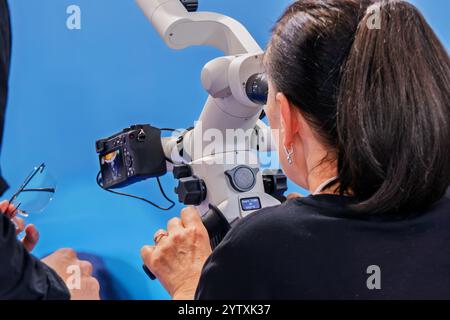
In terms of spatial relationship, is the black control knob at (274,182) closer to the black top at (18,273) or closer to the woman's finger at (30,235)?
the woman's finger at (30,235)

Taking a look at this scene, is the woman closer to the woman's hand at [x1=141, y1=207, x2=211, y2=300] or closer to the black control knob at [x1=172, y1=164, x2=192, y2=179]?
the woman's hand at [x1=141, y1=207, x2=211, y2=300]

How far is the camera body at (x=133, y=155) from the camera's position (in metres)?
1.39

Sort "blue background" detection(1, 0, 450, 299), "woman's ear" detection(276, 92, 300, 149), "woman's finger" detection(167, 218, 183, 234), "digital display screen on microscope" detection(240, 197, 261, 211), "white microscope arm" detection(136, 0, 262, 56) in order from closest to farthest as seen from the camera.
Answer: "woman's ear" detection(276, 92, 300, 149)
"woman's finger" detection(167, 218, 183, 234)
"digital display screen on microscope" detection(240, 197, 261, 211)
"white microscope arm" detection(136, 0, 262, 56)
"blue background" detection(1, 0, 450, 299)

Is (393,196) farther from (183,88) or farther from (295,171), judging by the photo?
(183,88)

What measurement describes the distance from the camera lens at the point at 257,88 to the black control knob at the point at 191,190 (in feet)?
0.65

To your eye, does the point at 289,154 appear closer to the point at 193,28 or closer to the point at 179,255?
the point at 179,255

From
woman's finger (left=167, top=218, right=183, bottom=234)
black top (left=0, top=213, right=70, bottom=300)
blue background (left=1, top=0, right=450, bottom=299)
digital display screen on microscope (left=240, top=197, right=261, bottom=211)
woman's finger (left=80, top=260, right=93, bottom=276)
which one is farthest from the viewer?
blue background (left=1, top=0, right=450, bottom=299)

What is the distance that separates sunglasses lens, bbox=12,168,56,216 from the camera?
4.46 feet

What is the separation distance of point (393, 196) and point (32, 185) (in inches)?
33.1

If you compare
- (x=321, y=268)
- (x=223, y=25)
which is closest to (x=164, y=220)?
(x=223, y=25)

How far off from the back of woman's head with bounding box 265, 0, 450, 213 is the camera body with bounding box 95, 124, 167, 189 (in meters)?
0.56

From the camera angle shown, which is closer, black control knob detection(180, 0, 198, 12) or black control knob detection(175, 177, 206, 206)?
black control knob detection(175, 177, 206, 206)

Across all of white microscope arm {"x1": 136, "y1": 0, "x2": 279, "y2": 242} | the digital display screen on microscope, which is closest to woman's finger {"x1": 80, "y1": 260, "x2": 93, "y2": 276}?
white microscope arm {"x1": 136, "y1": 0, "x2": 279, "y2": 242}


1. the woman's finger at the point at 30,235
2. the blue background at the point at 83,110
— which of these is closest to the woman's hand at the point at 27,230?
the woman's finger at the point at 30,235
